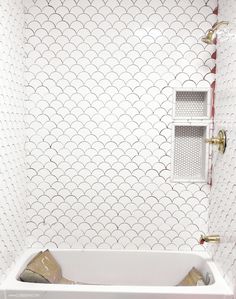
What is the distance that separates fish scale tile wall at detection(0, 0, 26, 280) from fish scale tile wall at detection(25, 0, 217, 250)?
132 mm

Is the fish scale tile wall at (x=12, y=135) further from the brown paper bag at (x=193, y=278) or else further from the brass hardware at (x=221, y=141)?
the brass hardware at (x=221, y=141)

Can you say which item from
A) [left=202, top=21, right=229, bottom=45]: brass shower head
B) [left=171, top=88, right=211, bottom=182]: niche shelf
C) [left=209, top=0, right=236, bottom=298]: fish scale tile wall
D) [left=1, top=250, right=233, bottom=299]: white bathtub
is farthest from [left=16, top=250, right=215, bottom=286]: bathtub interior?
[left=202, top=21, right=229, bottom=45]: brass shower head

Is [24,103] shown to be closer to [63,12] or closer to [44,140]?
[44,140]

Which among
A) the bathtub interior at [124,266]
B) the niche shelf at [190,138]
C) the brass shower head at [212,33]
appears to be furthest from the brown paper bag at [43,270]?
the brass shower head at [212,33]

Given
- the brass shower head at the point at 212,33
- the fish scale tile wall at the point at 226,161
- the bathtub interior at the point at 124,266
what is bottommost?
the bathtub interior at the point at 124,266

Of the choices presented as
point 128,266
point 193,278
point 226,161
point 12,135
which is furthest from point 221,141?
point 12,135

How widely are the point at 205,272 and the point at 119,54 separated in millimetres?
1569

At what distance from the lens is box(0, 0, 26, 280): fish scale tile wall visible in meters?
2.31

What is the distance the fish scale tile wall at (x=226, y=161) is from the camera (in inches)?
91.0

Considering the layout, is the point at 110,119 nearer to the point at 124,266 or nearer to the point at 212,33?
the point at 212,33

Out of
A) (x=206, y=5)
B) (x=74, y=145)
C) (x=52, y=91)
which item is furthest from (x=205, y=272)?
(x=206, y=5)

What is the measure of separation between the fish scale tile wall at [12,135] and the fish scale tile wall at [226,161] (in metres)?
1.29

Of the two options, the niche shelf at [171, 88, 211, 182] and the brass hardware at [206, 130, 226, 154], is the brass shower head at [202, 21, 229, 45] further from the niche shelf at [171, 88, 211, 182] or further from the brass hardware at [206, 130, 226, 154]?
the brass hardware at [206, 130, 226, 154]

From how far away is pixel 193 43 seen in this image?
2820 mm
